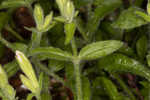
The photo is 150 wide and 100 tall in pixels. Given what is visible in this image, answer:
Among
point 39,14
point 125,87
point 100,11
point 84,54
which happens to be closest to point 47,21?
point 39,14

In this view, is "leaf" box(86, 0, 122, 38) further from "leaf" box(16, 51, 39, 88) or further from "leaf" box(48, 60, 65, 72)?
"leaf" box(16, 51, 39, 88)

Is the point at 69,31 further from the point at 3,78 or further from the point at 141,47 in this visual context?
the point at 141,47

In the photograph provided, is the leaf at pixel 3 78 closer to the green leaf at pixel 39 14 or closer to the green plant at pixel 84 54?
the green plant at pixel 84 54

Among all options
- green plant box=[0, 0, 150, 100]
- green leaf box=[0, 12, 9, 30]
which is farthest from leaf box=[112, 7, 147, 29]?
green leaf box=[0, 12, 9, 30]

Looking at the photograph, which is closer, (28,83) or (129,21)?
(28,83)

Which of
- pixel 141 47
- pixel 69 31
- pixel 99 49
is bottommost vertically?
pixel 141 47

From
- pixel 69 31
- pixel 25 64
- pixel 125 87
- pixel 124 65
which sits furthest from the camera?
pixel 125 87

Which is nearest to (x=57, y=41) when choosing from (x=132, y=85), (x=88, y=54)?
(x=88, y=54)

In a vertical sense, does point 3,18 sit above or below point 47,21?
below
